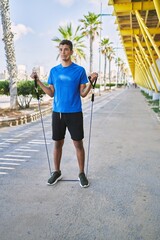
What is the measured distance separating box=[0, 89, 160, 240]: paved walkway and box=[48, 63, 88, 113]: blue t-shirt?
3.97ft

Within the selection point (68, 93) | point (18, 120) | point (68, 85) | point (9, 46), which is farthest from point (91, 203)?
point (9, 46)

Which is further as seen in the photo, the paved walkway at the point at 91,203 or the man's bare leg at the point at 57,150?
the man's bare leg at the point at 57,150

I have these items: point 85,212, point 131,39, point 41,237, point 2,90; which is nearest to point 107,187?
point 85,212

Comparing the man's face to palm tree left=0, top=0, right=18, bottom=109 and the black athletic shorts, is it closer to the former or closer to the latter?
the black athletic shorts

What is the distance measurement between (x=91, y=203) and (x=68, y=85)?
66.7 inches

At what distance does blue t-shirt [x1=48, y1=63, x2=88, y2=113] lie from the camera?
4.10 metres

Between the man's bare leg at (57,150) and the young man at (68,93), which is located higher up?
the young man at (68,93)

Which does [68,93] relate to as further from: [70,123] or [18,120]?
[18,120]

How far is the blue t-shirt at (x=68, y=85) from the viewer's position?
4.10 meters

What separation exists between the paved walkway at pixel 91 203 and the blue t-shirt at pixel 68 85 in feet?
3.97

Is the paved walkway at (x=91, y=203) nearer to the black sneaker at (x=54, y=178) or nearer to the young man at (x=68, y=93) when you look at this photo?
the black sneaker at (x=54, y=178)

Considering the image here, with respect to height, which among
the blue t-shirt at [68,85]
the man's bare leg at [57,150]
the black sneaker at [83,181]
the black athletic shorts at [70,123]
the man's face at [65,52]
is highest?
the man's face at [65,52]

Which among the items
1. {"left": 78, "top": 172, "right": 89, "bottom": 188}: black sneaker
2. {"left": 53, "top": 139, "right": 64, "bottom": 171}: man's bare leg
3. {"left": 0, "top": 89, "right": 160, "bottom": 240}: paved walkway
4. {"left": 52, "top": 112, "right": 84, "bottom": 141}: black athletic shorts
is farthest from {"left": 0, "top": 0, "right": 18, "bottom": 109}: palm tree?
{"left": 78, "top": 172, "right": 89, "bottom": 188}: black sneaker

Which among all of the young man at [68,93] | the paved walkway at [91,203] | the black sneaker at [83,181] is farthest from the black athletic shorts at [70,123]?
the paved walkway at [91,203]
